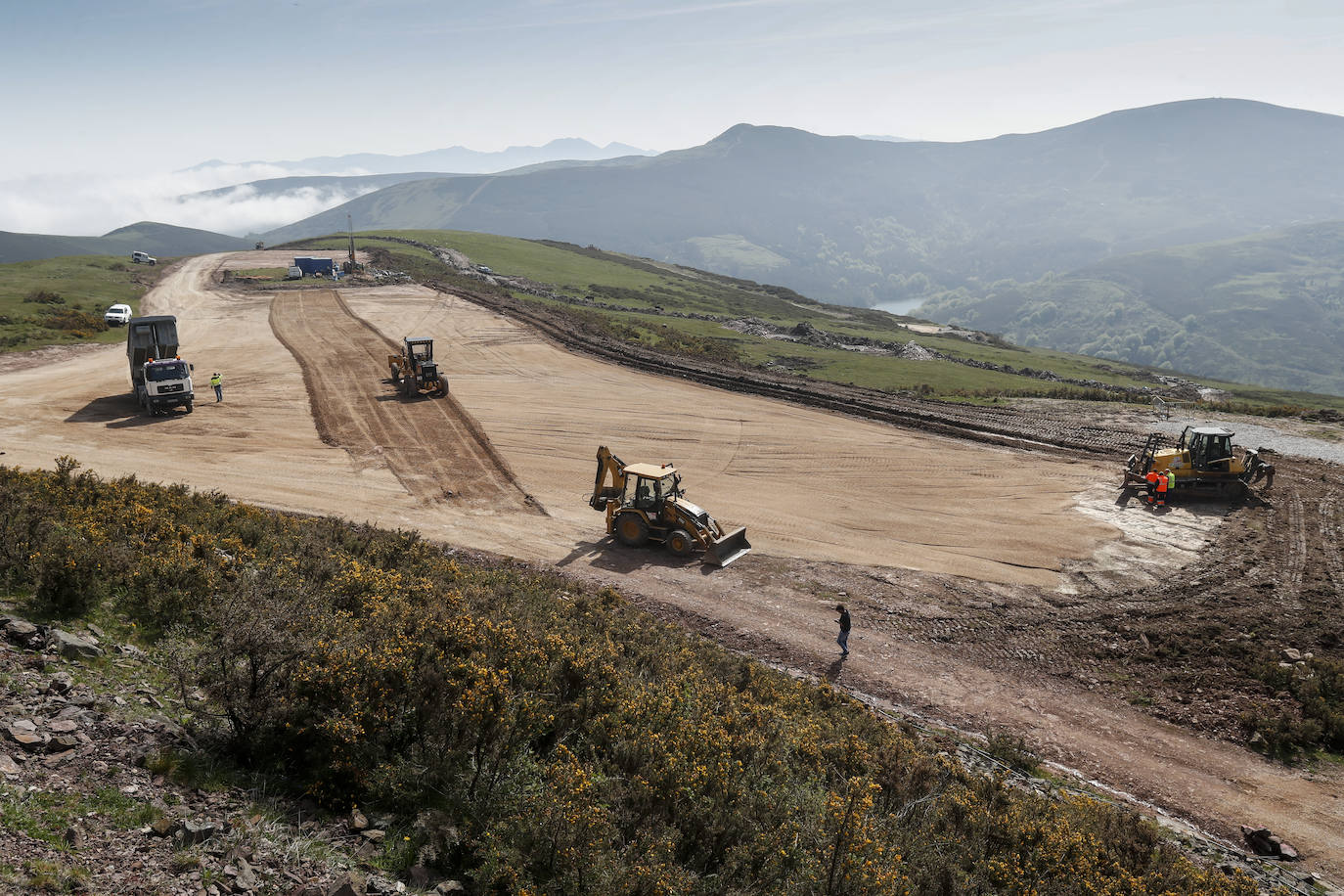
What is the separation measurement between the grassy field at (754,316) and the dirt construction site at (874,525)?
1208cm

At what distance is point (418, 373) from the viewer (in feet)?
123

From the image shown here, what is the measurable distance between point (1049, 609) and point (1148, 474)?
36.4 ft

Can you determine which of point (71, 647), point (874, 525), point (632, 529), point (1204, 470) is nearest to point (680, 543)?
point (632, 529)

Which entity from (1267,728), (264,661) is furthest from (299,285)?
(1267,728)

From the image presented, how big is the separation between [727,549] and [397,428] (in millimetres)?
18606

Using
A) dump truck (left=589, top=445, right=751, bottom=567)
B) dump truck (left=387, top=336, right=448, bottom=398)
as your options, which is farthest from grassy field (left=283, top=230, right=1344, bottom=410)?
dump truck (left=589, top=445, right=751, bottom=567)

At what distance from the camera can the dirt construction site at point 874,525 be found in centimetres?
1546

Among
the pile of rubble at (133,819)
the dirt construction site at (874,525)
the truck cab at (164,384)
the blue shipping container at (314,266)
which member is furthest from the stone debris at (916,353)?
the pile of rubble at (133,819)

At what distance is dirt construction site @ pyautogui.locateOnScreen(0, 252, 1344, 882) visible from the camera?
15.5 metres

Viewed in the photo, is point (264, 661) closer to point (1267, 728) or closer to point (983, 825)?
point (983, 825)

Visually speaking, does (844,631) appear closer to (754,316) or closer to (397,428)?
(397,428)

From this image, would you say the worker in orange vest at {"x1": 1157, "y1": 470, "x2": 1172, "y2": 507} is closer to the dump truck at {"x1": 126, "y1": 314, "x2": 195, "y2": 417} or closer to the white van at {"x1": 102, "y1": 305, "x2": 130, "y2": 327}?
the dump truck at {"x1": 126, "y1": 314, "x2": 195, "y2": 417}

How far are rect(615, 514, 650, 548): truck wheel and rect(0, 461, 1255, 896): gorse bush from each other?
346 inches

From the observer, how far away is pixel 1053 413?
40750 millimetres
